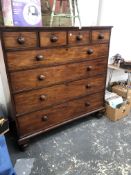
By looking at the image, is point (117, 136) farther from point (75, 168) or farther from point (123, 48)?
point (123, 48)

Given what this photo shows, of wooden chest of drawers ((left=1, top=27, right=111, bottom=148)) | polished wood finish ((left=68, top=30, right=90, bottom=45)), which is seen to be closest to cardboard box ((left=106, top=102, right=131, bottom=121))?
wooden chest of drawers ((left=1, top=27, right=111, bottom=148))

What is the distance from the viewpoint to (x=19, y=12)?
1.42 meters

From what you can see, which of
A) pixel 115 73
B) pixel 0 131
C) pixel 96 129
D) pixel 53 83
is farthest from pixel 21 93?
pixel 115 73

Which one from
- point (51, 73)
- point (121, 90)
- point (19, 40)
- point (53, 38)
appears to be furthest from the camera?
point (121, 90)

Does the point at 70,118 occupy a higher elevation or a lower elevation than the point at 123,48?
lower

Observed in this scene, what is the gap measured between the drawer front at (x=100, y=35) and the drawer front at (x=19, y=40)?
0.68 meters

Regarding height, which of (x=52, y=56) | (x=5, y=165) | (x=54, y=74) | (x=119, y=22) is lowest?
(x=5, y=165)

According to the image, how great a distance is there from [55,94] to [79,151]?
64 centimetres

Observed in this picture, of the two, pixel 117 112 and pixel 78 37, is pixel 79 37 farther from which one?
pixel 117 112

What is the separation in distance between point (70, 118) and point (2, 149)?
3.32 feet

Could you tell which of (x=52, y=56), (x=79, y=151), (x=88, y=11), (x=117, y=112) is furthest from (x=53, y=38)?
(x=117, y=112)

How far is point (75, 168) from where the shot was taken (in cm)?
145

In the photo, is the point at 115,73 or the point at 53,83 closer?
the point at 53,83

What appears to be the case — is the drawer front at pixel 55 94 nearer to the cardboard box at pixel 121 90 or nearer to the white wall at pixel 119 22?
the cardboard box at pixel 121 90
